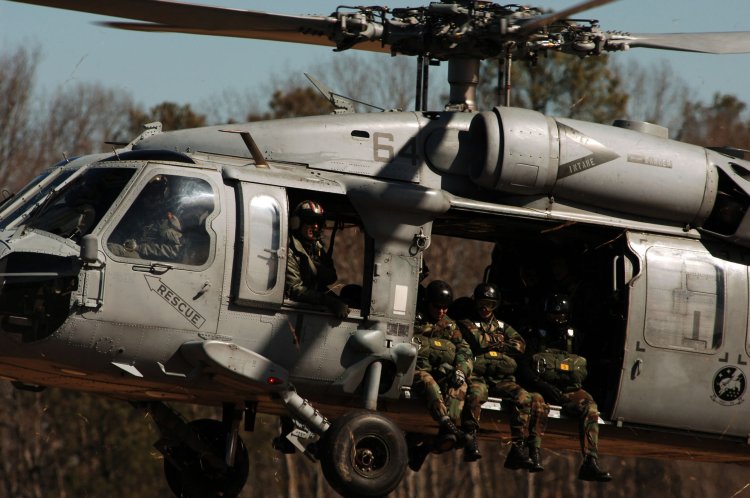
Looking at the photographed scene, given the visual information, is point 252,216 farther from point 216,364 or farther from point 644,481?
point 644,481

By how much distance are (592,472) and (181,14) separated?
432 centimetres

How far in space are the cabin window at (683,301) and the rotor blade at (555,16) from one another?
193 centimetres

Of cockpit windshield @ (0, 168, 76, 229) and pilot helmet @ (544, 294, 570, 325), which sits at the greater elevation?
cockpit windshield @ (0, 168, 76, 229)

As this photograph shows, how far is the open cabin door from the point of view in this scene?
977cm

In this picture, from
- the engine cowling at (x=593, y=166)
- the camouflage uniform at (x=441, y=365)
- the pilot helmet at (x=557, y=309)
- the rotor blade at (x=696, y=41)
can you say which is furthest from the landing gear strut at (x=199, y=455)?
the rotor blade at (x=696, y=41)

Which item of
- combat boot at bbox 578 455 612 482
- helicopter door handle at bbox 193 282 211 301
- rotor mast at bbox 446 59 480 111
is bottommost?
combat boot at bbox 578 455 612 482

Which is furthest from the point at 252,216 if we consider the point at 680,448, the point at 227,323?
the point at 680,448

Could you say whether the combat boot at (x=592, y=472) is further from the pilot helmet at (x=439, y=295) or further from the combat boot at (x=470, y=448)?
the pilot helmet at (x=439, y=295)

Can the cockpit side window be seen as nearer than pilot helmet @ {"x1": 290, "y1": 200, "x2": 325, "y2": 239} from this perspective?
Yes

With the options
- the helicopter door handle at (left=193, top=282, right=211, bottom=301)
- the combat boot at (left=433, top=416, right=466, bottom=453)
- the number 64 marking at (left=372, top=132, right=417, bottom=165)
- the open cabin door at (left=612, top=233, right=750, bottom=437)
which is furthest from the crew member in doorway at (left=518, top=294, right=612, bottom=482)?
the helicopter door handle at (left=193, top=282, right=211, bottom=301)

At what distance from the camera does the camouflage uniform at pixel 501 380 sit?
9.43m

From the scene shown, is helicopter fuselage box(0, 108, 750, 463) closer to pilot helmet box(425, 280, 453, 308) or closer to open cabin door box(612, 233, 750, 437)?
open cabin door box(612, 233, 750, 437)

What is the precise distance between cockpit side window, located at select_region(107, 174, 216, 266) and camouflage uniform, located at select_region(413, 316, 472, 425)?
1.77 metres

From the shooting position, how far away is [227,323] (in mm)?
8711
